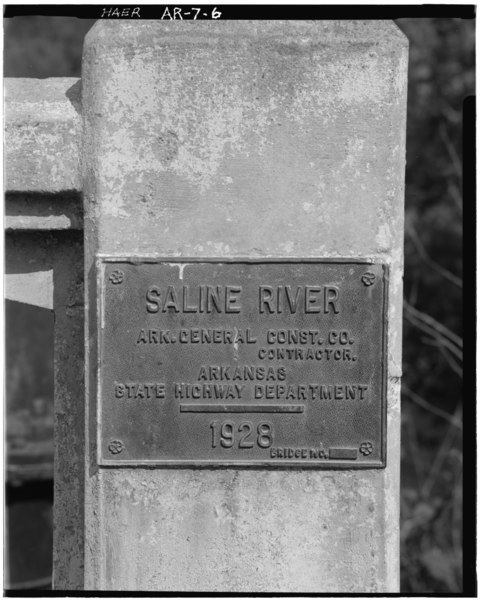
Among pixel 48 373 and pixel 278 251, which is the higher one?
pixel 278 251

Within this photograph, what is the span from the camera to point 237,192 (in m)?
2.92

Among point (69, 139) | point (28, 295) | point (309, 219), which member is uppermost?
point (69, 139)

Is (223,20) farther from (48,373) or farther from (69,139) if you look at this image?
(48,373)

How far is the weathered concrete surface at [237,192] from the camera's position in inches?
114

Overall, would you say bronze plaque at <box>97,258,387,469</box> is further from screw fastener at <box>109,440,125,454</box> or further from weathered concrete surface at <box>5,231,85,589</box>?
weathered concrete surface at <box>5,231,85,589</box>

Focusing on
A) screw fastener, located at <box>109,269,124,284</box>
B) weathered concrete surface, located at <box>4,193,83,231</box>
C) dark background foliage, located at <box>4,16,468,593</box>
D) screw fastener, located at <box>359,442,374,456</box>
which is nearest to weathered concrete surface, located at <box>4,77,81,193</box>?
weathered concrete surface, located at <box>4,193,83,231</box>

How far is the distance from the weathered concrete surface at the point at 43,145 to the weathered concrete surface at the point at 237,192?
75 mm

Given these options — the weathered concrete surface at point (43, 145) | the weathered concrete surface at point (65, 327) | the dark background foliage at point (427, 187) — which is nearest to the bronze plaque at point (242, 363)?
the weathered concrete surface at point (65, 327)

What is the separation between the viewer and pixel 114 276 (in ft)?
9.59

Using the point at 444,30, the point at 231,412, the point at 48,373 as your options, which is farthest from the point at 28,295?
the point at 444,30

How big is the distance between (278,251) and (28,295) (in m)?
0.93

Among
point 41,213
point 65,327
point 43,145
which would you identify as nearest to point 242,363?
point 65,327

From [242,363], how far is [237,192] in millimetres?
565

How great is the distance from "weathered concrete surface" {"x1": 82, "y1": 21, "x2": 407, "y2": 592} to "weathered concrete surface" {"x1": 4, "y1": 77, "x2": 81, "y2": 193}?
0.25ft
